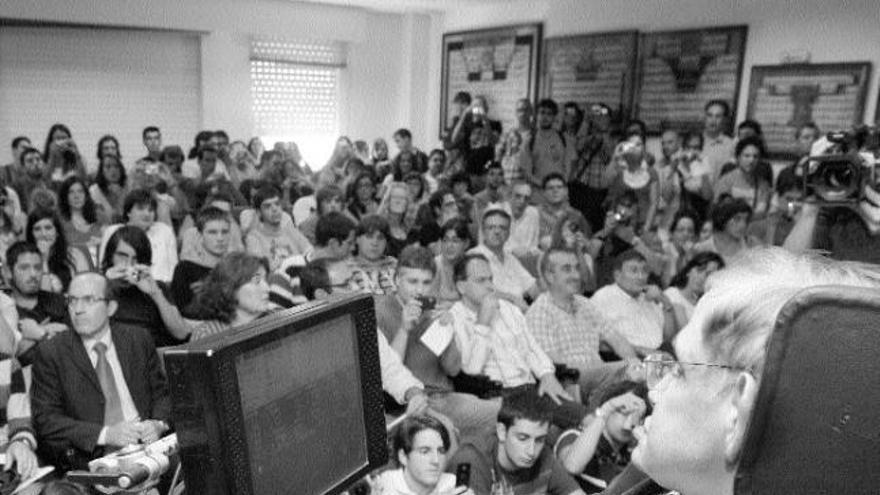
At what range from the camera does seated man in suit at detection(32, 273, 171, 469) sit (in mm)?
2020

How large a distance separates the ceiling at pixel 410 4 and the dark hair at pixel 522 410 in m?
6.49

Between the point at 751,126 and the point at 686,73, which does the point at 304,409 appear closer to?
the point at 751,126

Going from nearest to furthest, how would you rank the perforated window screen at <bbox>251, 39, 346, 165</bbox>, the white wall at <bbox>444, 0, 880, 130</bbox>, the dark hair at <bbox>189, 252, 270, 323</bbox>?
the dark hair at <bbox>189, 252, 270, 323</bbox>
the white wall at <bbox>444, 0, 880, 130</bbox>
the perforated window screen at <bbox>251, 39, 346, 165</bbox>

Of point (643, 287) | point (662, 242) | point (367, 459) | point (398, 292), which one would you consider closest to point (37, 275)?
point (398, 292)

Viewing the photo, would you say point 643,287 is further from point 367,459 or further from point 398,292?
point 367,459

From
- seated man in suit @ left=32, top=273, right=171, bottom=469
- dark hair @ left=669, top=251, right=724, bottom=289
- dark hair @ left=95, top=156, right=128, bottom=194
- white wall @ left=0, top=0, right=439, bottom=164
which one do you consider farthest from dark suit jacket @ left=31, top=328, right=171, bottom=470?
white wall @ left=0, top=0, right=439, bottom=164

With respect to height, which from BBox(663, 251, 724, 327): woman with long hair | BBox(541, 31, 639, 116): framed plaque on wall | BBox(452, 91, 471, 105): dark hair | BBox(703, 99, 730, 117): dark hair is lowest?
BBox(663, 251, 724, 327): woman with long hair

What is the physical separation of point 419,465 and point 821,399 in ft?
5.26

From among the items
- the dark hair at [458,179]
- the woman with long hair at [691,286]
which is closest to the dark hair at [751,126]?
the dark hair at [458,179]

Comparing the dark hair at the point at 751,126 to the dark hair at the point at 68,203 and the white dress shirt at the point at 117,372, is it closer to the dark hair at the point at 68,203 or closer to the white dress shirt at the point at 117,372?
the dark hair at the point at 68,203

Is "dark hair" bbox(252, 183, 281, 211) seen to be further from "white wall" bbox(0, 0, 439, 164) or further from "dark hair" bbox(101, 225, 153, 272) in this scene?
"white wall" bbox(0, 0, 439, 164)

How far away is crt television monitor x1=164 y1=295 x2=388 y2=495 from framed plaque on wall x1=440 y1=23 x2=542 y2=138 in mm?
7310

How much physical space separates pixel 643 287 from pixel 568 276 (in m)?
0.52

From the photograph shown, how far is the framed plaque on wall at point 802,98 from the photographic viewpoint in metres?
5.25
